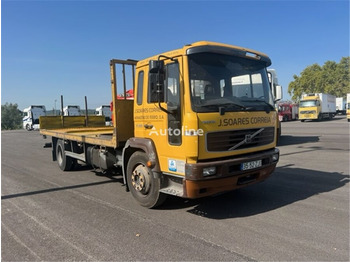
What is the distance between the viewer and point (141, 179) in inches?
202

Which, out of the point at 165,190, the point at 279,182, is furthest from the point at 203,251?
the point at 279,182

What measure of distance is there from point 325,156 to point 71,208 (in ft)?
30.1

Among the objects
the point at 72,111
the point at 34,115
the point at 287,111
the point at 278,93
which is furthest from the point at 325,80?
the point at 278,93

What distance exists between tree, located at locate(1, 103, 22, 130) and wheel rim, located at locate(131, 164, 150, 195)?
65.8 m

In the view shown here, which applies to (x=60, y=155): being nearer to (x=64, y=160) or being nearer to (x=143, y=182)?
(x=64, y=160)

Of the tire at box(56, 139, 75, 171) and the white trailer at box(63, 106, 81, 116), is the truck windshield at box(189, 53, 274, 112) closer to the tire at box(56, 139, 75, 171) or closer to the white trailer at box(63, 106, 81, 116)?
the tire at box(56, 139, 75, 171)

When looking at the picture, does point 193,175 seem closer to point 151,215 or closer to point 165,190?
point 165,190

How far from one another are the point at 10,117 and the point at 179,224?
70701mm

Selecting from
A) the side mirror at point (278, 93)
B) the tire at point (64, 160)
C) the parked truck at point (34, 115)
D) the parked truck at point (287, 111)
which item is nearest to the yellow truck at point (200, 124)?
the side mirror at point (278, 93)

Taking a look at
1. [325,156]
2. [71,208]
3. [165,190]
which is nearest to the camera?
[165,190]

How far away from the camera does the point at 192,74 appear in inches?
168

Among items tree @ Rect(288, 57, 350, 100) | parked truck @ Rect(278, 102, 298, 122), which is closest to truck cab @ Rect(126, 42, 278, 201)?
parked truck @ Rect(278, 102, 298, 122)

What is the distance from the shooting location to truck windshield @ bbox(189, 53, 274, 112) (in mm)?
4293

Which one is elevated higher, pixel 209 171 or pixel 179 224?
pixel 209 171
